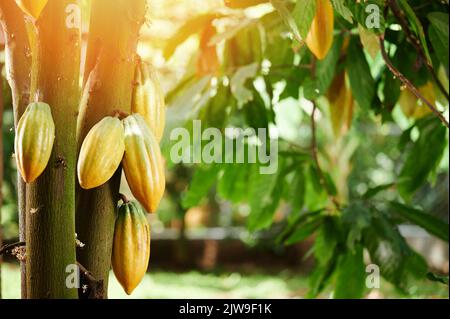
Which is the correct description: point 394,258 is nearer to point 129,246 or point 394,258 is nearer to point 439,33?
point 439,33

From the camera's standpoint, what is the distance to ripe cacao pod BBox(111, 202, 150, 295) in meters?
0.64

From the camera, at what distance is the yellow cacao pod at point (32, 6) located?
602mm

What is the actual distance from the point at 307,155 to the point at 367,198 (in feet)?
0.63

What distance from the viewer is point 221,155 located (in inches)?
63.1

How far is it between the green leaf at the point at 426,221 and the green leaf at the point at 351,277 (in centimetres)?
13

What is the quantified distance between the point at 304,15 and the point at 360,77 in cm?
70

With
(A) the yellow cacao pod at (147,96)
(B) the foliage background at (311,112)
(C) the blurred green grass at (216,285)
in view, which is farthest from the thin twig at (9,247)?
(C) the blurred green grass at (216,285)

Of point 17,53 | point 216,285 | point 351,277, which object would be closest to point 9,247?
point 17,53

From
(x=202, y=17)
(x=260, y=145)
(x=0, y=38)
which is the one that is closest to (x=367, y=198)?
(x=260, y=145)

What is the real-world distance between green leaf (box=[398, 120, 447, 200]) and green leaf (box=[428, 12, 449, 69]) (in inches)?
7.4

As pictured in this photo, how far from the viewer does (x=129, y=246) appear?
2.09 feet

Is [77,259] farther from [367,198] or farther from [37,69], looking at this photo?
[367,198]

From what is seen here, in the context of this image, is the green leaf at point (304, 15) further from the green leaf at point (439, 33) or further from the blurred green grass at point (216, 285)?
the blurred green grass at point (216, 285)

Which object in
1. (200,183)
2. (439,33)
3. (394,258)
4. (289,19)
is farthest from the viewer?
(200,183)
